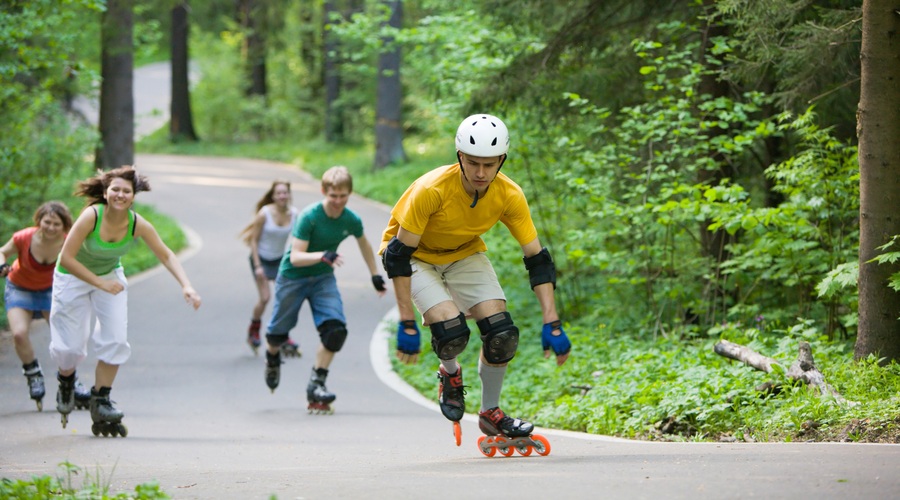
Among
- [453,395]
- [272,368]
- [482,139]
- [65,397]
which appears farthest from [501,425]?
[272,368]

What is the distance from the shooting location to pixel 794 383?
7.50 metres

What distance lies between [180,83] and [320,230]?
33735mm

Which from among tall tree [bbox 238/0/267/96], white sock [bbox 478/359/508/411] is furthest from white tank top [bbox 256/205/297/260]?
tall tree [bbox 238/0/267/96]

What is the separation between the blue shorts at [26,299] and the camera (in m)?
9.41

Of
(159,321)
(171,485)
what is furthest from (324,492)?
(159,321)

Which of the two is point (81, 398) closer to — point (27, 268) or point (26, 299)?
point (26, 299)

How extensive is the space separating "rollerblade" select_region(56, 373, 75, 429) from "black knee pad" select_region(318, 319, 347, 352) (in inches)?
86.5

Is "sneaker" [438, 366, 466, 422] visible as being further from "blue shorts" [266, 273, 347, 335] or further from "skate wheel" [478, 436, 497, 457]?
"blue shorts" [266, 273, 347, 335]

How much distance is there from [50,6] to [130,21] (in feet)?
26.6

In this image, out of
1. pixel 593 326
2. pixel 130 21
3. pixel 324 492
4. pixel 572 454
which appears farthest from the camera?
pixel 130 21

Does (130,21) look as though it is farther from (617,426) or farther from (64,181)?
(617,426)

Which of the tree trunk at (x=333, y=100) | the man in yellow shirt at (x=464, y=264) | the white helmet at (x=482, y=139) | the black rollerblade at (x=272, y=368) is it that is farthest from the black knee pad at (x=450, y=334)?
the tree trunk at (x=333, y=100)

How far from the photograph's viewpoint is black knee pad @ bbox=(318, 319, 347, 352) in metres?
9.54

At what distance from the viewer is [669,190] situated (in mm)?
10164
